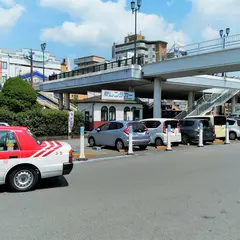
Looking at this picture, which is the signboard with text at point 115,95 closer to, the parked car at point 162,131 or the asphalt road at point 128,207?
the parked car at point 162,131

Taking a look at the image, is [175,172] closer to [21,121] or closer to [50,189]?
[50,189]

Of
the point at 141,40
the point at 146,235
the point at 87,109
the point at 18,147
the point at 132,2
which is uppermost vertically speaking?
the point at 141,40

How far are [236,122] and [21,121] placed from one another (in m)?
14.9

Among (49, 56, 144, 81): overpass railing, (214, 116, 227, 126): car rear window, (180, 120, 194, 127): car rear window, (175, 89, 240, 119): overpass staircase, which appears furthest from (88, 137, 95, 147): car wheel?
(175, 89, 240, 119): overpass staircase

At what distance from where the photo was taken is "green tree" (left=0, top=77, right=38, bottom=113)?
23.5m

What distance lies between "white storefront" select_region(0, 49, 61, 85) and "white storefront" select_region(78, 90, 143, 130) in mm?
59708

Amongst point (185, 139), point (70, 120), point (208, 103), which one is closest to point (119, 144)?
point (185, 139)

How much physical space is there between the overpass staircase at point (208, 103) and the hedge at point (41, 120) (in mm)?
17479

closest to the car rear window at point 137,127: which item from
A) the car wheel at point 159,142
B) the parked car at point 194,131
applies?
the car wheel at point 159,142

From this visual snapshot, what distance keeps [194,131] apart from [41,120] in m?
10.0

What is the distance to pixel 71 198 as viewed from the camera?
636 centimetres

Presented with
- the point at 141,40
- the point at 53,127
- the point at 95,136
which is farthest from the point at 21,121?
the point at 141,40

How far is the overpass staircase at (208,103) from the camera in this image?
34.7m

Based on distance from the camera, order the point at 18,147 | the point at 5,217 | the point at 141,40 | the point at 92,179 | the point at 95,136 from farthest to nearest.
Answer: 1. the point at 141,40
2. the point at 95,136
3. the point at 92,179
4. the point at 18,147
5. the point at 5,217
